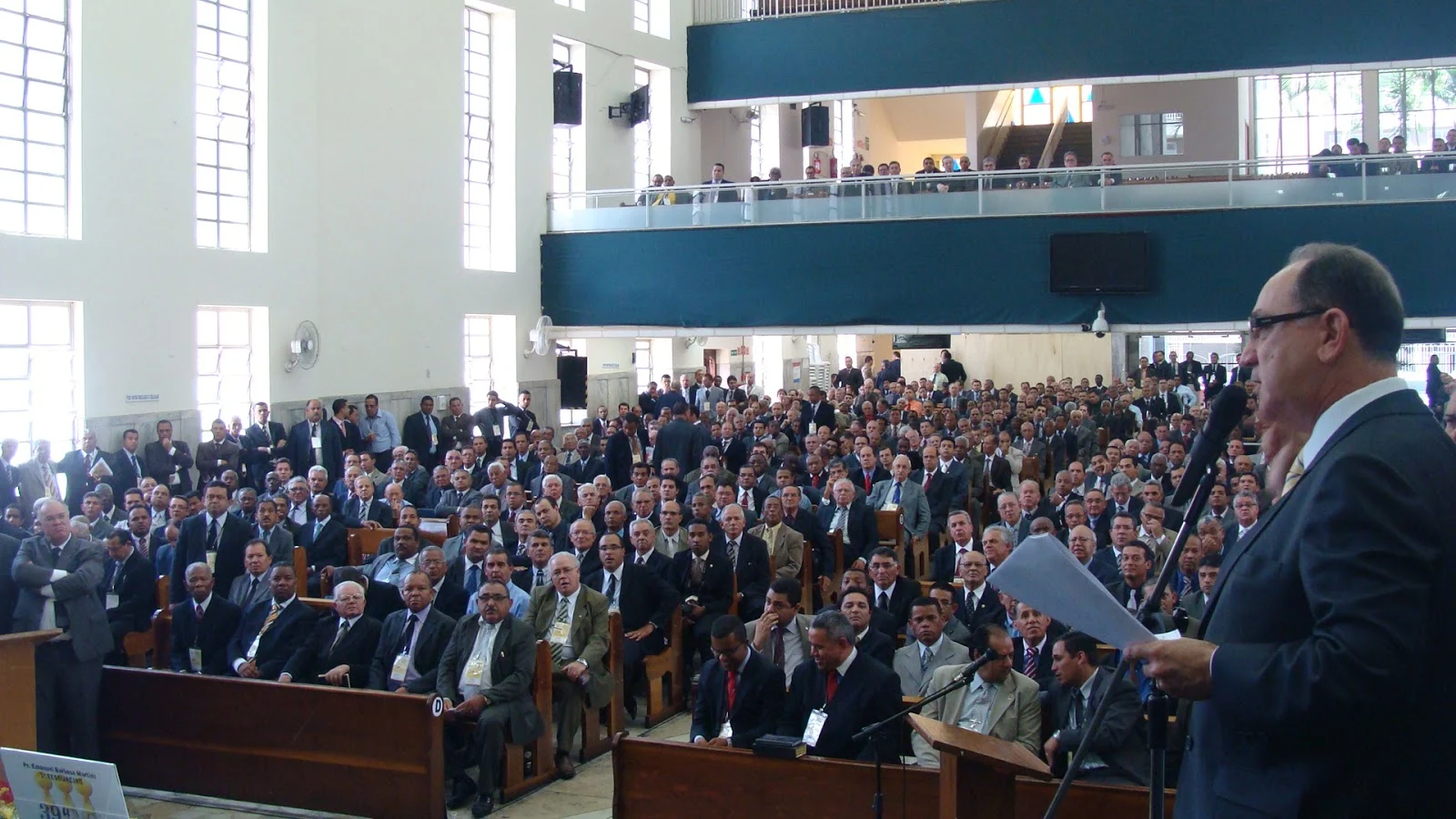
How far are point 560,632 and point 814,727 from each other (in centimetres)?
237

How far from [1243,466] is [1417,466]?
8.52m

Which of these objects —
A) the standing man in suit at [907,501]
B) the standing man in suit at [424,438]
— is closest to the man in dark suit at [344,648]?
the standing man in suit at [907,501]

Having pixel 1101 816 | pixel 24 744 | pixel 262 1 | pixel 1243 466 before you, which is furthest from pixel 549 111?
pixel 1101 816

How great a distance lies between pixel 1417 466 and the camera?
1730mm

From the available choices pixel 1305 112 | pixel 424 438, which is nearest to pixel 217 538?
pixel 424 438

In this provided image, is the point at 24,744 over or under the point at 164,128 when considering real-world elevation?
under

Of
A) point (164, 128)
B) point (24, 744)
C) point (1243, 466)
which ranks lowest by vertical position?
point (24, 744)

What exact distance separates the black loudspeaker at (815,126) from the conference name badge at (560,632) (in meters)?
18.7

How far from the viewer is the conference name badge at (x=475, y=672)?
266 inches

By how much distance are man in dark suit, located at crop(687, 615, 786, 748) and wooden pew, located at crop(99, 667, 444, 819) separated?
50.6 inches

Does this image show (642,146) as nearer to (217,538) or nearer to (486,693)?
(217,538)

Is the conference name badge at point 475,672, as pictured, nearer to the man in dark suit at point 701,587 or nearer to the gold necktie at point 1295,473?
the man in dark suit at point 701,587

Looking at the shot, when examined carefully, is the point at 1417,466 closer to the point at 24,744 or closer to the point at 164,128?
the point at 24,744

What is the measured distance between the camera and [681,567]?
28.3 ft
